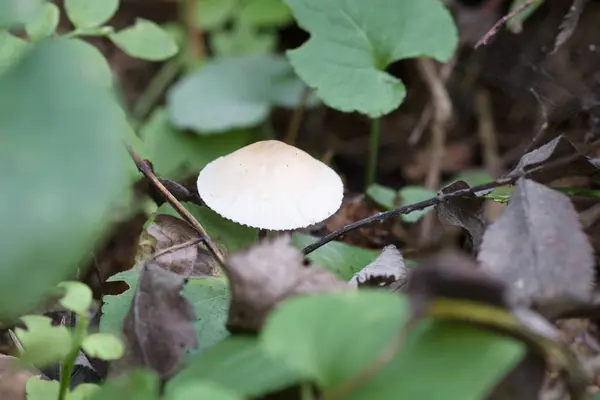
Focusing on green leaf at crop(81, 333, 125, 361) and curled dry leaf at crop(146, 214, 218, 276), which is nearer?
green leaf at crop(81, 333, 125, 361)

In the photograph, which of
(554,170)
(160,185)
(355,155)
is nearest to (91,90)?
(160,185)

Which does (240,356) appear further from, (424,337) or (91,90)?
(91,90)

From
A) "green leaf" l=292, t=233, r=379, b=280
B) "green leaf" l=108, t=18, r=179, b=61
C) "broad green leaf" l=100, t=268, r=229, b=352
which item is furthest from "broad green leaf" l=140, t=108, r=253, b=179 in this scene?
"broad green leaf" l=100, t=268, r=229, b=352

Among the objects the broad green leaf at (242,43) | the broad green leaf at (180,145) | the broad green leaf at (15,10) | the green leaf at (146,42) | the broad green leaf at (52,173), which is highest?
the broad green leaf at (15,10)

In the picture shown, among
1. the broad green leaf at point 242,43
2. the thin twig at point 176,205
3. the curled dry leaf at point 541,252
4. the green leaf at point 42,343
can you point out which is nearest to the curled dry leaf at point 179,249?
the thin twig at point 176,205

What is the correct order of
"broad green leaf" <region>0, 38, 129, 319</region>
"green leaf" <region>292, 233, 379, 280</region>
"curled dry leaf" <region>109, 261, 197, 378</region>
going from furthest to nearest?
"green leaf" <region>292, 233, 379, 280</region>, "curled dry leaf" <region>109, 261, 197, 378</region>, "broad green leaf" <region>0, 38, 129, 319</region>

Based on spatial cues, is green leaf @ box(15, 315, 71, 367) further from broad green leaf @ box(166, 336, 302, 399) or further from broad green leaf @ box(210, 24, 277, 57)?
broad green leaf @ box(210, 24, 277, 57)

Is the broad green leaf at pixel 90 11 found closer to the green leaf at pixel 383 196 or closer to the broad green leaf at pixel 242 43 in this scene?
the green leaf at pixel 383 196

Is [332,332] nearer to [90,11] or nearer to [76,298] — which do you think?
[76,298]
